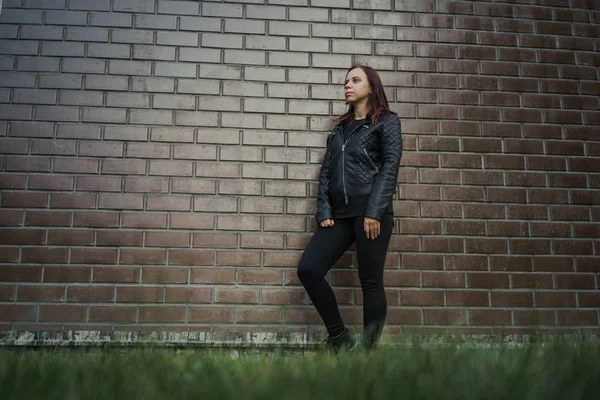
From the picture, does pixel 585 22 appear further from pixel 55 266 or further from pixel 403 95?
pixel 55 266

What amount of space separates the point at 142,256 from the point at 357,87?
182 cm

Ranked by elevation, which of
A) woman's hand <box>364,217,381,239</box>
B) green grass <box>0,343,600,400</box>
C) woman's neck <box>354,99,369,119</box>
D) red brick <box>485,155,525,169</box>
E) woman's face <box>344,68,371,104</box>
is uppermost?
woman's face <box>344,68,371,104</box>

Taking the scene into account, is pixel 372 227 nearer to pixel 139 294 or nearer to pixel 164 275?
pixel 164 275

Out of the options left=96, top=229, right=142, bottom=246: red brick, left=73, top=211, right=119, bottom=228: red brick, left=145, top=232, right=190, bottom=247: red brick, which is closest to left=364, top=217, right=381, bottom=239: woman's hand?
left=145, top=232, right=190, bottom=247: red brick

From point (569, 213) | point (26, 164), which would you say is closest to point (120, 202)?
point (26, 164)

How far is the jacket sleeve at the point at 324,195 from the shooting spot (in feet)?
9.57

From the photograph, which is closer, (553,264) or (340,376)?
(340,376)

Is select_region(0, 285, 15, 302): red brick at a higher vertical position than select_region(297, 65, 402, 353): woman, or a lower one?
lower

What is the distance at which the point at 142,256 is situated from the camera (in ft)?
10.5

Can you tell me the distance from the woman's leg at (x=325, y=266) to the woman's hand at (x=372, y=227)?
182mm

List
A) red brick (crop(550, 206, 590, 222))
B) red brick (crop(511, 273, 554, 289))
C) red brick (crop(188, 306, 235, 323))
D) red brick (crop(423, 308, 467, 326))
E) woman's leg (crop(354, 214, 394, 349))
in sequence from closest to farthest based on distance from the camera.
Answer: woman's leg (crop(354, 214, 394, 349))
red brick (crop(188, 306, 235, 323))
red brick (crop(423, 308, 467, 326))
red brick (crop(511, 273, 554, 289))
red brick (crop(550, 206, 590, 222))

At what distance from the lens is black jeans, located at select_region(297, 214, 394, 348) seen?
2.67 m

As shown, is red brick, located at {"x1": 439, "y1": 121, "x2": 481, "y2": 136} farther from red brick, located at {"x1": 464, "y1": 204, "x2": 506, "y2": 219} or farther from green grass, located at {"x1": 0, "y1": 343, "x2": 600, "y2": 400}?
green grass, located at {"x1": 0, "y1": 343, "x2": 600, "y2": 400}

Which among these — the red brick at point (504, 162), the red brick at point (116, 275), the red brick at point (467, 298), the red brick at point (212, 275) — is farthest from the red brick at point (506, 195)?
the red brick at point (116, 275)
